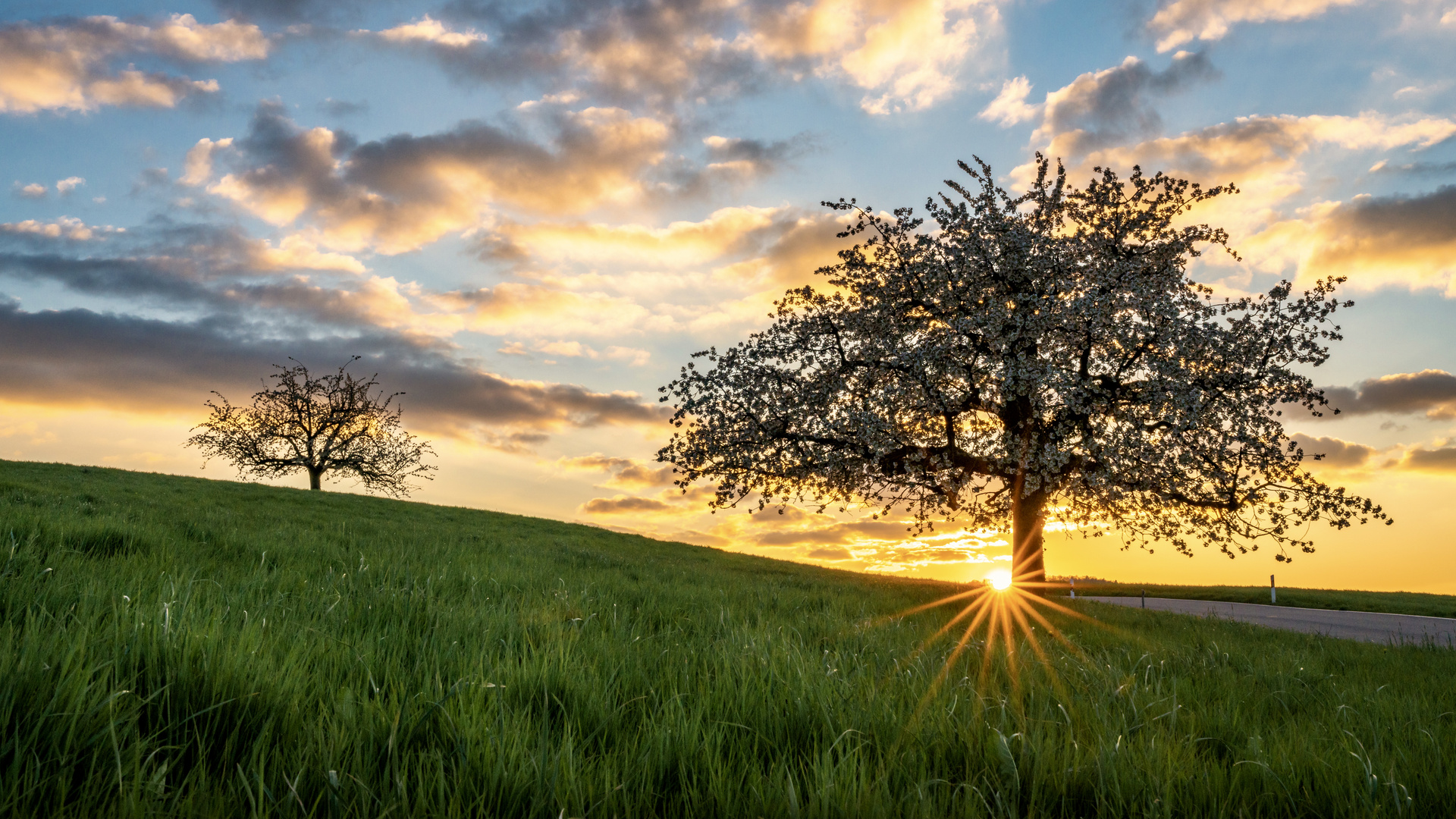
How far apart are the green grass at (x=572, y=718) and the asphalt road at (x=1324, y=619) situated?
16728mm

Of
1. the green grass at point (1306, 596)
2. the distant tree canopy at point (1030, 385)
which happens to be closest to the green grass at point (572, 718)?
the distant tree canopy at point (1030, 385)

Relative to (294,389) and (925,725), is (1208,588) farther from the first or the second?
(294,389)

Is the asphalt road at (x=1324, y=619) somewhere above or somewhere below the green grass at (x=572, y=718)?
below

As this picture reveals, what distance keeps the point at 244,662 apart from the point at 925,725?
2880 millimetres

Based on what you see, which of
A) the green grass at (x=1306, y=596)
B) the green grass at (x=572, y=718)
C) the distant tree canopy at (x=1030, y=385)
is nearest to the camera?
the green grass at (x=572, y=718)

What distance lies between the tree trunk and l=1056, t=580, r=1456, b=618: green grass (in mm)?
9688

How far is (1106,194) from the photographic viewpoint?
20422 millimetres

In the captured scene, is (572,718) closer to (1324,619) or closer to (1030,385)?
(1030,385)

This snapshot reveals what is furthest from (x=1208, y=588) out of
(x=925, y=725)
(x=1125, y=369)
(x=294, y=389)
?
(x=294, y=389)

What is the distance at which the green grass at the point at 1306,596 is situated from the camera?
98.6 ft

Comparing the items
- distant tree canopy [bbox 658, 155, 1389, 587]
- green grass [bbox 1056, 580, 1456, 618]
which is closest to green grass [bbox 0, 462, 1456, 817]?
distant tree canopy [bbox 658, 155, 1389, 587]

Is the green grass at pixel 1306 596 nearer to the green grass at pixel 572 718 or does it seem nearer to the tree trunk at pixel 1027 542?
the tree trunk at pixel 1027 542

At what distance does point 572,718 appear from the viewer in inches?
118

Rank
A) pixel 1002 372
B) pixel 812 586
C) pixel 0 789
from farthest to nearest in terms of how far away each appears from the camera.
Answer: pixel 1002 372, pixel 812 586, pixel 0 789
